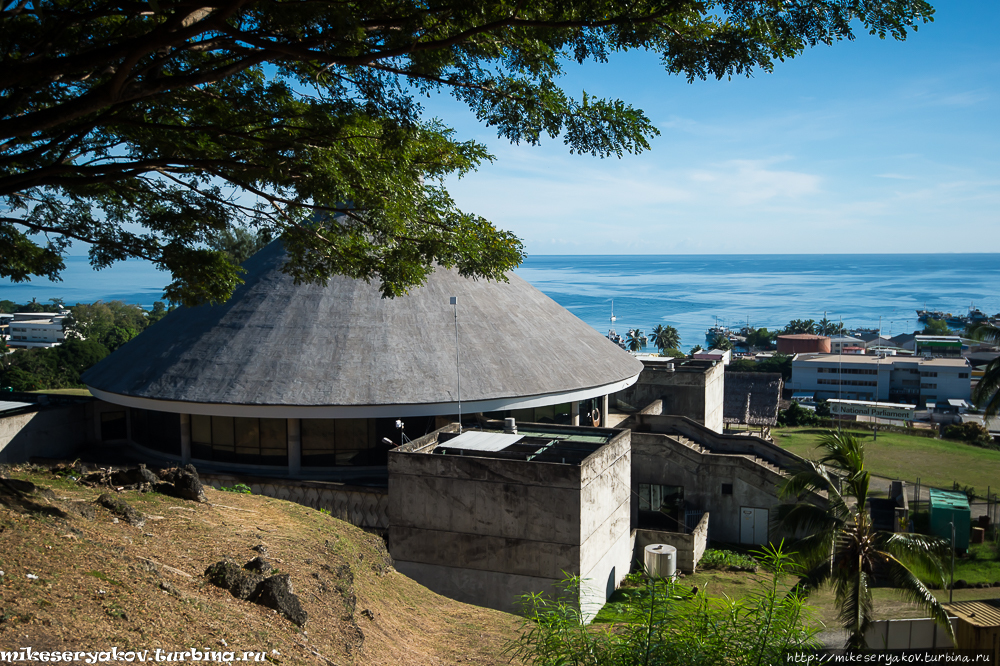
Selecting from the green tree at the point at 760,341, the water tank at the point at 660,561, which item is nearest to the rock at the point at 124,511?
the water tank at the point at 660,561

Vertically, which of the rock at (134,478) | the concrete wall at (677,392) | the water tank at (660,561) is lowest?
the water tank at (660,561)

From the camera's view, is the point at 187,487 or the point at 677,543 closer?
the point at 187,487

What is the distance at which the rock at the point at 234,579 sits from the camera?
36.5ft

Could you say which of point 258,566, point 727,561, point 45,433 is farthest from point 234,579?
point 45,433

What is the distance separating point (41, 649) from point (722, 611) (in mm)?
8478

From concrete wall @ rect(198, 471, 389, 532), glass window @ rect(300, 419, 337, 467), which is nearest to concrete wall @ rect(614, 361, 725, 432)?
glass window @ rect(300, 419, 337, 467)

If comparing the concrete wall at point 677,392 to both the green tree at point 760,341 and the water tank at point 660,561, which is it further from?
the green tree at point 760,341

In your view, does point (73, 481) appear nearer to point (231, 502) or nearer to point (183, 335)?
point (231, 502)

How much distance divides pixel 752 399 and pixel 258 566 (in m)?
55.3

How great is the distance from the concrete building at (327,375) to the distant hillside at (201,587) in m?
14.3

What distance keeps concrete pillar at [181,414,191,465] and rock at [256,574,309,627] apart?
2431cm

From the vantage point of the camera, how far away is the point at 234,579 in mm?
Answer: 11250

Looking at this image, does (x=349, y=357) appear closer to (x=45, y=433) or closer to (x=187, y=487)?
(x=45, y=433)

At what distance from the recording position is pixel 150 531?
12680mm
